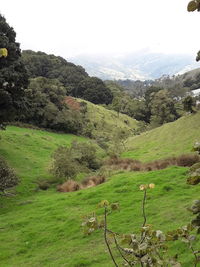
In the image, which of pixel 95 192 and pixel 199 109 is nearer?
pixel 95 192

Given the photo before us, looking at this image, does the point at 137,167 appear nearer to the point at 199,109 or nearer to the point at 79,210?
the point at 79,210

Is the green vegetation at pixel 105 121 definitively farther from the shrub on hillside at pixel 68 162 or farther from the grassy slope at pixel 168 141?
the shrub on hillside at pixel 68 162

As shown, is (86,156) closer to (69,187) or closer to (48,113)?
(69,187)

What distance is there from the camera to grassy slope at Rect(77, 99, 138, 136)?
7954cm

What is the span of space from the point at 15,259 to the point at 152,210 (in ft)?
21.4

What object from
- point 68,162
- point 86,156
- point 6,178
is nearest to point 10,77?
point 68,162

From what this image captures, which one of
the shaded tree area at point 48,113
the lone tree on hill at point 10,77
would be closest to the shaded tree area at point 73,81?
the shaded tree area at point 48,113

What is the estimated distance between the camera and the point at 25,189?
27.7 metres

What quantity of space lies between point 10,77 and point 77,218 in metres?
16.0

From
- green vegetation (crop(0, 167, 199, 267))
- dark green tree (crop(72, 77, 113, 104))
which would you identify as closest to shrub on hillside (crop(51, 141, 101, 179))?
green vegetation (crop(0, 167, 199, 267))

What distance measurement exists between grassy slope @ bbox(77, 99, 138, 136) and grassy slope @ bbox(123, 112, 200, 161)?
78.4ft

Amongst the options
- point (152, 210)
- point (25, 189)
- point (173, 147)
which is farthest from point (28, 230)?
point (173, 147)

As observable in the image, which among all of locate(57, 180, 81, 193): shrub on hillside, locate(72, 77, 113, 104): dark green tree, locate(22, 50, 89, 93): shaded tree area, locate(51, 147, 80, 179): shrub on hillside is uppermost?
locate(22, 50, 89, 93): shaded tree area

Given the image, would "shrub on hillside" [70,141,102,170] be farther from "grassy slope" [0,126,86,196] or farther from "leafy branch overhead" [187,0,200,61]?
"leafy branch overhead" [187,0,200,61]
